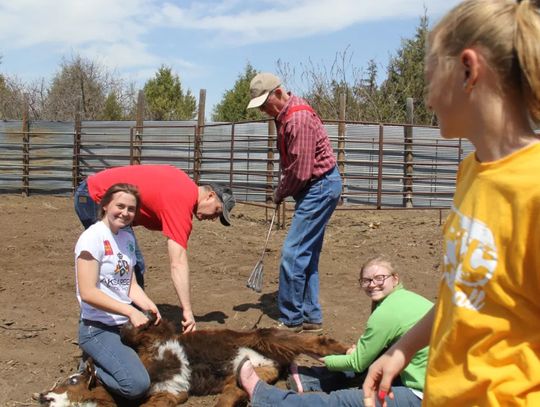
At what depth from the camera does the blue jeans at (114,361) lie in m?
3.39

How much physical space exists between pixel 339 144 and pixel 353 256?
6029 mm

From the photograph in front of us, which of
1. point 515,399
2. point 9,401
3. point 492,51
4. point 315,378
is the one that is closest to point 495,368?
point 515,399

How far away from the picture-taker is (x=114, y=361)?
3439 mm

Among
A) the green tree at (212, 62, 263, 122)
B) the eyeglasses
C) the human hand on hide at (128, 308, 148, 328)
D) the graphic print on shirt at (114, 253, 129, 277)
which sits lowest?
the human hand on hide at (128, 308, 148, 328)

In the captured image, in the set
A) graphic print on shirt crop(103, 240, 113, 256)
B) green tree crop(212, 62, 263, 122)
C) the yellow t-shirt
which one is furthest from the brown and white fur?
green tree crop(212, 62, 263, 122)

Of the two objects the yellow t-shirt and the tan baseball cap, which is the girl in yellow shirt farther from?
the tan baseball cap

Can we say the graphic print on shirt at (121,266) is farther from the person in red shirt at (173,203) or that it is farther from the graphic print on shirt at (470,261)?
the graphic print on shirt at (470,261)

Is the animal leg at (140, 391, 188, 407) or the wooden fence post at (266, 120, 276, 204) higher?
the wooden fence post at (266, 120, 276, 204)

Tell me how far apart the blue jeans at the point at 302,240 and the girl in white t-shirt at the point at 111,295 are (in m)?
1.23

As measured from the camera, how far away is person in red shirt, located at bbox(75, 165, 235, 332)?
3.96 metres

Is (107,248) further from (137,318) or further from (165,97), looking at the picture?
(165,97)

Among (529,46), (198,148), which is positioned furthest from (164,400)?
(198,148)

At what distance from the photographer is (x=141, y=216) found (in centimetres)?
430

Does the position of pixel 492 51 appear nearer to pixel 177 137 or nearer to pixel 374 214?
pixel 374 214
